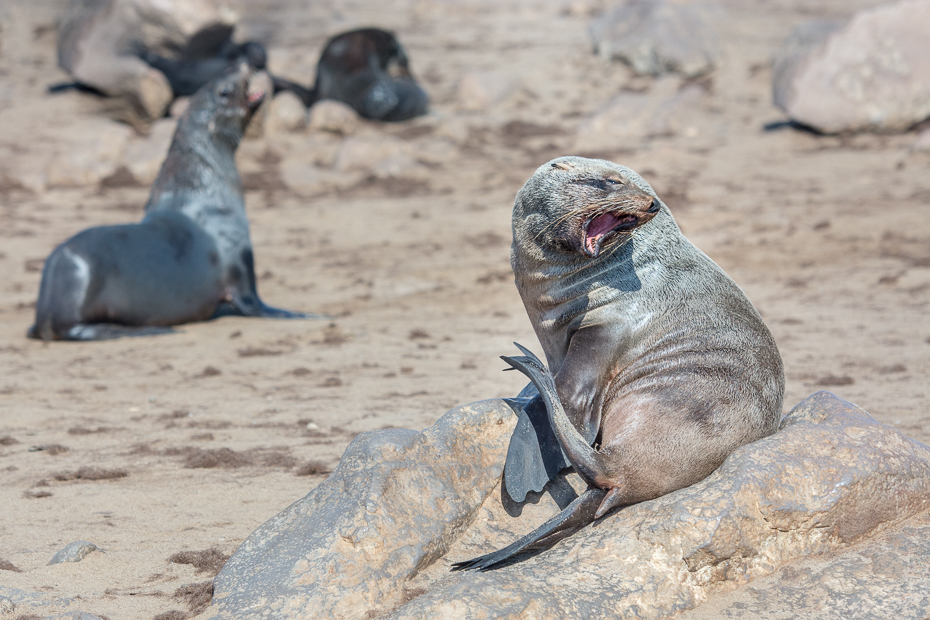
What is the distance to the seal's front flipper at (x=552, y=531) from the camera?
265 cm

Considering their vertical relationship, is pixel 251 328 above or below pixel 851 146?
below

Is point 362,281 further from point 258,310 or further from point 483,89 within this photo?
point 483,89

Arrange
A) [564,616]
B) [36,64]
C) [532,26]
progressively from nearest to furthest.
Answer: [564,616] < [36,64] < [532,26]

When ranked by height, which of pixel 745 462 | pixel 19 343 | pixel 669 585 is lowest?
pixel 19 343

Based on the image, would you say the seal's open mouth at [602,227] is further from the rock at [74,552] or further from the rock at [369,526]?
the rock at [74,552]

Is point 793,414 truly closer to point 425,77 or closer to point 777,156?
point 777,156

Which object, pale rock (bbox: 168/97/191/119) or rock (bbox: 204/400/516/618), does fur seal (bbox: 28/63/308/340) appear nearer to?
rock (bbox: 204/400/516/618)

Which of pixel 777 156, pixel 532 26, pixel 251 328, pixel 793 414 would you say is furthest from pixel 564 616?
pixel 532 26

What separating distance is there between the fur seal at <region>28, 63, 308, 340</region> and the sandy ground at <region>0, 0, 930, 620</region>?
0.72 feet

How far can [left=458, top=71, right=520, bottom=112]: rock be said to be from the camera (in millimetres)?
12992

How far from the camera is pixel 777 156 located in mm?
10727

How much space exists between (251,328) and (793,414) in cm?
422

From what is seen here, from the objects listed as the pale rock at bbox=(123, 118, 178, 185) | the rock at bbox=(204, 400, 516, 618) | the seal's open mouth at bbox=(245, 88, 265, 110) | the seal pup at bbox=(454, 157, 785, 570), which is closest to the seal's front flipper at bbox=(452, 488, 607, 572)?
the seal pup at bbox=(454, 157, 785, 570)

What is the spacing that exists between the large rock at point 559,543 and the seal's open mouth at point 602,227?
0.74 m
